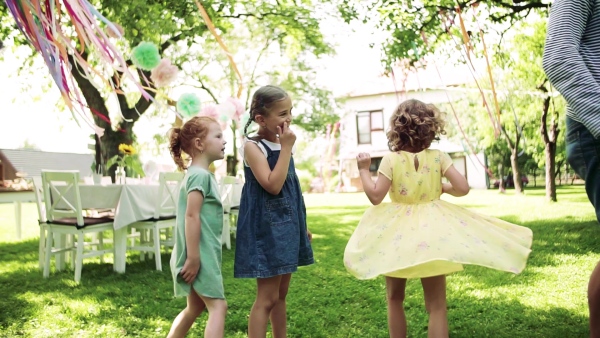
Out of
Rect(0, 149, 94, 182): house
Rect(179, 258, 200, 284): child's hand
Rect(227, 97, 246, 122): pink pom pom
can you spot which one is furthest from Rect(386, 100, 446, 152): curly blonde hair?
Rect(0, 149, 94, 182): house

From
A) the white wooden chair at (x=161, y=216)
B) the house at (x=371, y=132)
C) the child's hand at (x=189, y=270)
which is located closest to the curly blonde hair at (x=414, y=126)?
the child's hand at (x=189, y=270)

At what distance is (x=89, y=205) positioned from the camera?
4352mm

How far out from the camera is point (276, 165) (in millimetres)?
1776

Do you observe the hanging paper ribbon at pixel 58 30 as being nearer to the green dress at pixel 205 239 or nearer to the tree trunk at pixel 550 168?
the green dress at pixel 205 239

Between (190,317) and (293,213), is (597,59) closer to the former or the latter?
(293,213)

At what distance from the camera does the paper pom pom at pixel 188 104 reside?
387cm

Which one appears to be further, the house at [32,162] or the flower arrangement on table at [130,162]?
the house at [32,162]

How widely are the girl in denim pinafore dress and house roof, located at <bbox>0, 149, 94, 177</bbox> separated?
93.2ft

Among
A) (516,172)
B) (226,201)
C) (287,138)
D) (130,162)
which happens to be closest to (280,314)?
(287,138)

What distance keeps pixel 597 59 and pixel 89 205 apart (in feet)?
13.1

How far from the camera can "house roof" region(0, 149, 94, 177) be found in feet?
94.6

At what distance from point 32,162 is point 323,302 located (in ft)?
102

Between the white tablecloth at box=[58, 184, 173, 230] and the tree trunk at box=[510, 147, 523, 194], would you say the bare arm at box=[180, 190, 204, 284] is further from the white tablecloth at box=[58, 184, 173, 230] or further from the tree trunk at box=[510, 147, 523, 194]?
the tree trunk at box=[510, 147, 523, 194]

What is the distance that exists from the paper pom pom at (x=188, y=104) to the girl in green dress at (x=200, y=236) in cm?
202
